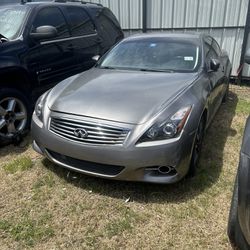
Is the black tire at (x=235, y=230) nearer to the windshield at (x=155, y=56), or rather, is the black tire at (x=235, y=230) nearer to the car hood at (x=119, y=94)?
the car hood at (x=119, y=94)

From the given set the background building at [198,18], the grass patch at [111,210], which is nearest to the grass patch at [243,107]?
the background building at [198,18]

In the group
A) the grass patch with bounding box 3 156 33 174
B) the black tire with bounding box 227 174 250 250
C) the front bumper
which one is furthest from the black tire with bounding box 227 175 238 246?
the grass patch with bounding box 3 156 33 174

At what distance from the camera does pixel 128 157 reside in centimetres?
271

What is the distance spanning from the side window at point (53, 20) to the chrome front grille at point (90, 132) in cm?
235

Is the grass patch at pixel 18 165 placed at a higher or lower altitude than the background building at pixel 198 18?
lower

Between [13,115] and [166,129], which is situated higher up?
[166,129]

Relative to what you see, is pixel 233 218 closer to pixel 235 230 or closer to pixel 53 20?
pixel 235 230

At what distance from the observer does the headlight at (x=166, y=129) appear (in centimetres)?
272

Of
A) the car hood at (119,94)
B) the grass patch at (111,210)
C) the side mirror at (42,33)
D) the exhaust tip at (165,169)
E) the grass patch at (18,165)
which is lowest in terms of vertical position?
the grass patch at (18,165)

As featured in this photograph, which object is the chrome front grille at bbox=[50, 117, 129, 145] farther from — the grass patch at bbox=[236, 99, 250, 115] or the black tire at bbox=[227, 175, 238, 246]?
the grass patch at bbox=[236, 99, 250, 115]

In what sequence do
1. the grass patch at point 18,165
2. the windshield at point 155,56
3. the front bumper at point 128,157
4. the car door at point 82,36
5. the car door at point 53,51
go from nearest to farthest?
the front bumper at point 128,157, the grass patch at point 18,165, the windshield at point 155,56, the car door at point 53,51, the car door at point 82,36

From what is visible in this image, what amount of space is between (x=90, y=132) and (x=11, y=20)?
9.45 feet

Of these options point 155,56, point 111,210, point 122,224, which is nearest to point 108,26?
point 155,56

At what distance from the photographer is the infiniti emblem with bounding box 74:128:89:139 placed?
2838 millimetres
